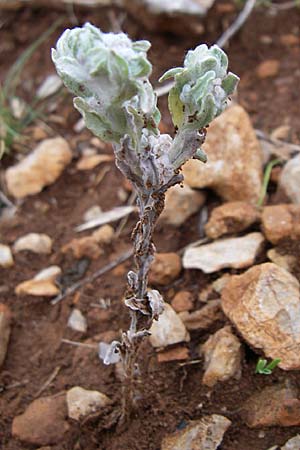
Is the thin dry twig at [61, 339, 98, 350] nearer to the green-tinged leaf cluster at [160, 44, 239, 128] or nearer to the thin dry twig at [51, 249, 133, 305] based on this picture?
the thin dry twig at [51, 249, 133, 305]

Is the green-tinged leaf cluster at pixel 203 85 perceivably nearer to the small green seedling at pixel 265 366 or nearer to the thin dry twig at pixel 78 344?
the small green seedling at pixel 265 366

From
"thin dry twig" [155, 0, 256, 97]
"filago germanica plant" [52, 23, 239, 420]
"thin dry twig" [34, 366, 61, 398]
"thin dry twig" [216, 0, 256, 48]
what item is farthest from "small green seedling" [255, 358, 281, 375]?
"thin dry twig" [216, 0, 256, 48]

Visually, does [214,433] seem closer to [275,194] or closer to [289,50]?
[275,194]

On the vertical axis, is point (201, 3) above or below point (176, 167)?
below

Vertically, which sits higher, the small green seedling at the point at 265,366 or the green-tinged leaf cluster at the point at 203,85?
the green-tinged leaf cluster at the point at 203,85

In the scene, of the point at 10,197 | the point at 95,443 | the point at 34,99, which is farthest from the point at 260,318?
the point at 34,99

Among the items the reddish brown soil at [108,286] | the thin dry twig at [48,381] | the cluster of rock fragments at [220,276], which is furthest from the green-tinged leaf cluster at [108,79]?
the thin dry twig at [48,381]
